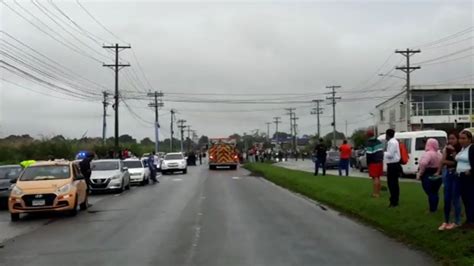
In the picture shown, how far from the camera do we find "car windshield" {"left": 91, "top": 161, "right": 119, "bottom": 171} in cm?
3088

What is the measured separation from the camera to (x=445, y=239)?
1087 centimetres

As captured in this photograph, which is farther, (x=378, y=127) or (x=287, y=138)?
(x=287, y=138)

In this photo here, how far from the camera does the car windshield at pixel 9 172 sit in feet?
75.7

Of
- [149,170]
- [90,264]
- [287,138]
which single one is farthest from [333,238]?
[287,138]

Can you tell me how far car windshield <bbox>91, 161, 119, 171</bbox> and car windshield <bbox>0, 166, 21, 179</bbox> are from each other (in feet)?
22.3

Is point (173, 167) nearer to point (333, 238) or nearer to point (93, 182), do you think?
point (93, 182)

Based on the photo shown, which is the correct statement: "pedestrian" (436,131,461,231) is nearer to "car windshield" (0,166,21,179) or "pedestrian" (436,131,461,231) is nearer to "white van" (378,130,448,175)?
"car windshield" (0,166,21,179)

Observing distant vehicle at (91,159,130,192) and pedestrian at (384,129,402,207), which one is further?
distant vehicle at (91,159,130,192)

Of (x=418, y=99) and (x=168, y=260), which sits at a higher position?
(x=418, y=99)

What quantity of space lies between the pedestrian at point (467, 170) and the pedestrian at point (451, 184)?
0.14m

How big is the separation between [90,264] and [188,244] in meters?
2.35

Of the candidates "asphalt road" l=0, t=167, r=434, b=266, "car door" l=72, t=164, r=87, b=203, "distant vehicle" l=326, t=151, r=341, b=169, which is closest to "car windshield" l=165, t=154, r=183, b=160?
"distant vehicle" l=326, t=151, r=341, b=169

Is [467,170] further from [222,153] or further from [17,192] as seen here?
[222,153]

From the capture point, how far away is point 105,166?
31.3 meters
